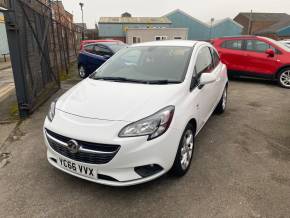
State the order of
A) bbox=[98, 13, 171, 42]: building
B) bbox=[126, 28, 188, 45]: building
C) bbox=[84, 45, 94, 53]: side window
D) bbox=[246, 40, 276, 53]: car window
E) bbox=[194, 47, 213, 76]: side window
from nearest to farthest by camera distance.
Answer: bbox=[194, 47, 213, 76]: side window
bbox=[246, 40, 276, 53]: car window
bbox=[84, 45, 94, 53]: side window
bbox=[126, 28, 188, 45]: building
bbox=[98, 13, 171, 42]: building

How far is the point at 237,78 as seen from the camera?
388 inches

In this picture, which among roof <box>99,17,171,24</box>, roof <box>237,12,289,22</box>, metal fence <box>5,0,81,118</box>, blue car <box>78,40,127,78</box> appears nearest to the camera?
metal fence <box>5,0,81,118</box>

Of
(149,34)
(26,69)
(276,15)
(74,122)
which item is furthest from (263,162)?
(276,15)

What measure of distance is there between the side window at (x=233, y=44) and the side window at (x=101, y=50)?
13.7ft

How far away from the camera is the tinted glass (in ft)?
11.8

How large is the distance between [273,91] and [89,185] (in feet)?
22.2

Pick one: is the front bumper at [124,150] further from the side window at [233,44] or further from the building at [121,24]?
the building at [121,24]

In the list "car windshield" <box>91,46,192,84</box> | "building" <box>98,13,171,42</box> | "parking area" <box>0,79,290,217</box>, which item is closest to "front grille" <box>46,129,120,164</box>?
"parking area" <box>0,79,290,217</box>

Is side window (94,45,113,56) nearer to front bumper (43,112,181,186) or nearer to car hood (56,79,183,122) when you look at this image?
car hood (56,79,183,122)

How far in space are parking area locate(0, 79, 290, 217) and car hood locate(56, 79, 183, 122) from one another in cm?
86

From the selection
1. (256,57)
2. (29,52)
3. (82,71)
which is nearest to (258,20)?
(256,57)

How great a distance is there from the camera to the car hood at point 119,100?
2583mm

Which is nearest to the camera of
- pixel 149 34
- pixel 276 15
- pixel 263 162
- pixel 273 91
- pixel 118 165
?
pixel 118 165

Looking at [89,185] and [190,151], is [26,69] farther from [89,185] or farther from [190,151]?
[190,151]
